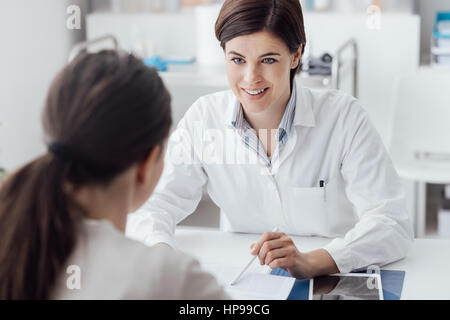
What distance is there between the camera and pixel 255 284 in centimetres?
108

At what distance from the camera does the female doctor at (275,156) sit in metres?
1.29

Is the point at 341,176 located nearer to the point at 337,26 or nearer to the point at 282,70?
the point at 282,70

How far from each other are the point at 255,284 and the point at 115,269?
1.40 ft

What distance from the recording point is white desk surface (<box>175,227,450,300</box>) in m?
1.10

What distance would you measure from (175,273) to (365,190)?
2.29 ft

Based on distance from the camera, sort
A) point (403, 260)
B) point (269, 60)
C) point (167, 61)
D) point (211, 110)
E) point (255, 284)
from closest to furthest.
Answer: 1. point (255, 284)
2. point (403, 260)
3. point (269, 60)
4. point (211, 110)
5. point (167, 61)

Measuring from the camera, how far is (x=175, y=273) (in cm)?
72

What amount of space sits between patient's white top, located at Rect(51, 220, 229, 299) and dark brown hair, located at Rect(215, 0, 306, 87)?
68cm

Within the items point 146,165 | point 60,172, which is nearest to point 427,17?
point 146,165

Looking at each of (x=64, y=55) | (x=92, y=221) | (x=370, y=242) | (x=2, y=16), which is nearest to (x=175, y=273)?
(x=92, y=221)

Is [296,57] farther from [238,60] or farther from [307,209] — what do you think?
[307,209]

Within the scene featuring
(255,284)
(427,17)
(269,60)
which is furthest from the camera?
(427,17)

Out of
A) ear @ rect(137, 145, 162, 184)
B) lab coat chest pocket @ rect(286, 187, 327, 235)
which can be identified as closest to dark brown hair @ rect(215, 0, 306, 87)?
lab coat chest pocket @ rect(286, 187, 327, 235)

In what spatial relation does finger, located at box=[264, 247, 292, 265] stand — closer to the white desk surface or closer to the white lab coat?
the white desk surface
